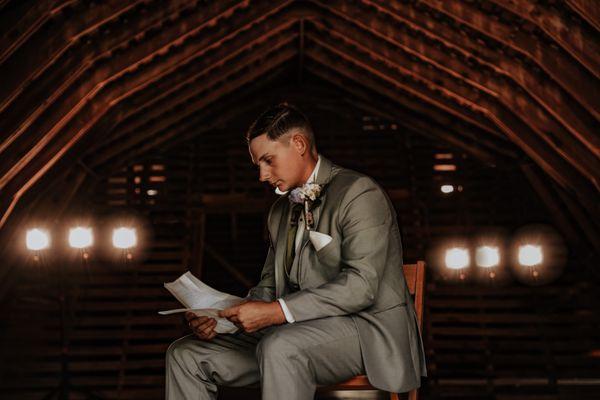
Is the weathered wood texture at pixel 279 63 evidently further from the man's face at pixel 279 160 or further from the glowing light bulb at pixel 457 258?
the man's face at pixel 279 160

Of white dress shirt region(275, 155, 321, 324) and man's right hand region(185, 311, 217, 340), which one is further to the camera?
man's right hand region(185, 311, 217, 340)

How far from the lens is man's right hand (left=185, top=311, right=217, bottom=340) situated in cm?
295

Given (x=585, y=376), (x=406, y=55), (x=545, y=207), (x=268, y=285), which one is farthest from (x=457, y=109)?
(x=268, y=285)

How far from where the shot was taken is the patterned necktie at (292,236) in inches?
123

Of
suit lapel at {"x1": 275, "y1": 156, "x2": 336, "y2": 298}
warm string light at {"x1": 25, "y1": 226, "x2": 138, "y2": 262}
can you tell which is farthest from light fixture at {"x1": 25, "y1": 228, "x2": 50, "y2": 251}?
suit lapel at {"x1": 275, "y1": 156, "x2": 336, "y2": 298}

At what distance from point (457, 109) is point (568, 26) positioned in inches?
149

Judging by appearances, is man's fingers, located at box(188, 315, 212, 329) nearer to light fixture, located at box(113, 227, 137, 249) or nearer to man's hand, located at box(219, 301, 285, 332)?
man's hand, located at box(219, 301, 285, 332)

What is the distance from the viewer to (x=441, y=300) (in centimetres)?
1057

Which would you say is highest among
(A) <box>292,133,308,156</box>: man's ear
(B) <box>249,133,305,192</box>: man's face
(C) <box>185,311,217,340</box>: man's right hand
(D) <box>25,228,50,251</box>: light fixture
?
(D) <box>25,228,50,251</box>: light fixture

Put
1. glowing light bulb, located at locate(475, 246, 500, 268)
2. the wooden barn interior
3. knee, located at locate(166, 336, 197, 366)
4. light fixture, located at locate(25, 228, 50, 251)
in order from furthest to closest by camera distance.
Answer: glowing light bulb, located at locate(475, 246, 500, 268) → light fixture, located at locate(25, 228, 50, 251) → the wooden barn interior → knee, located at locate(166, 336, 197, 366)

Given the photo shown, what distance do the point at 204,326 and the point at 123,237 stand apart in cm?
756

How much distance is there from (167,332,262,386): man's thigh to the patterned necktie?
1.19 feet

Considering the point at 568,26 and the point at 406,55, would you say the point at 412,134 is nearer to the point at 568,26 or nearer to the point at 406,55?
the point at 406,55

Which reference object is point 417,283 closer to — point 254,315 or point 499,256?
point 254,315
